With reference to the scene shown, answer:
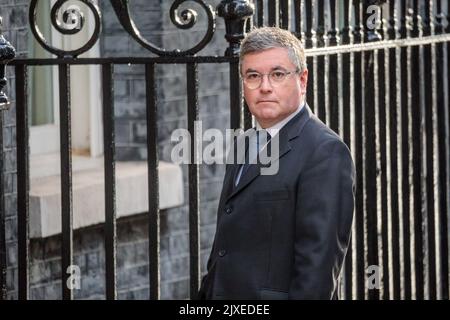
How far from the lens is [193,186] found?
5.60 meters

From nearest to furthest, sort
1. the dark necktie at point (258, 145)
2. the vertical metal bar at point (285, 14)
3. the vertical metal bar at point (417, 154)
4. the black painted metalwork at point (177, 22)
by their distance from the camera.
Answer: the dark necktie at point (258, 145), the black painted metalwork at point (177, 22), the vertical metal bar at point (285, 14), the vertical metal bar at point (417, 154)

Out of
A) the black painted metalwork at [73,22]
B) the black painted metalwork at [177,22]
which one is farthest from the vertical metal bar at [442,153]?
the black painted metalwork at [73,22]

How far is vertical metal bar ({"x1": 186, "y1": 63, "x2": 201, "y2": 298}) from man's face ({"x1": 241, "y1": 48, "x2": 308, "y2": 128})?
0.88m

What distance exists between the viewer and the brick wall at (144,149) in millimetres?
8008

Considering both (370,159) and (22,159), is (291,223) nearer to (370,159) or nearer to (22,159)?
(22,159)

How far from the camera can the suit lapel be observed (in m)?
4.63

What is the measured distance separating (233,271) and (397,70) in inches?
96.3

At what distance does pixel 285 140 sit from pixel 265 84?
185mm

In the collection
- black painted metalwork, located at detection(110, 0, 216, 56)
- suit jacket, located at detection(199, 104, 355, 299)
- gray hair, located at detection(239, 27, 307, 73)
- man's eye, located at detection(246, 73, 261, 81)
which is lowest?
suit jacket, located at detection(199, 104, 355, 299)

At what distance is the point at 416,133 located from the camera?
23.3 ft

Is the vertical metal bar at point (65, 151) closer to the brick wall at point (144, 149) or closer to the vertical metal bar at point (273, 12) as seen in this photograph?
the vertical metal bar at point (273, 12)

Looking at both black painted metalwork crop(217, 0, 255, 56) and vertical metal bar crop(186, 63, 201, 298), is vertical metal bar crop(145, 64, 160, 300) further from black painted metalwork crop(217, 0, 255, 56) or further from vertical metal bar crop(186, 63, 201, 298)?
black painted metalwork crop(217, 0, 255, 56)

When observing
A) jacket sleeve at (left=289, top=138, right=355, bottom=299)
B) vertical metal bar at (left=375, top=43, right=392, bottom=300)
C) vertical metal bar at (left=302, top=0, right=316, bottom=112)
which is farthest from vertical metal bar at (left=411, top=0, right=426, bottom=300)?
jacket sleeve at (left=289, top=138, right=355, bottom=299)
